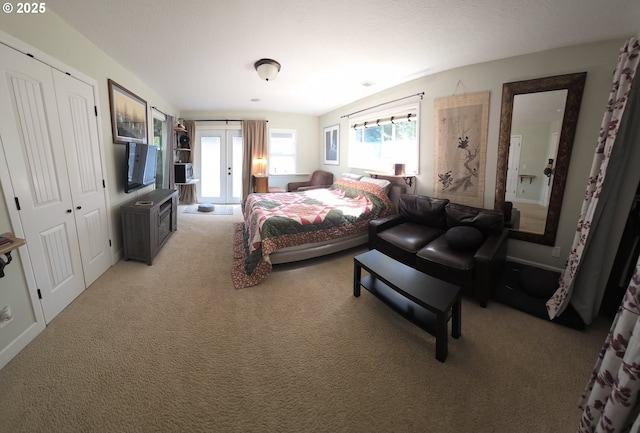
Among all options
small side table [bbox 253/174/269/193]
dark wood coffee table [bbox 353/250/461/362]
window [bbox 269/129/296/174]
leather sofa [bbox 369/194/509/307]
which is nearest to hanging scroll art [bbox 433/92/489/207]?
leather sofa [bbox 369/194/509/307]

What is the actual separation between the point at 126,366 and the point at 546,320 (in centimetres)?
329

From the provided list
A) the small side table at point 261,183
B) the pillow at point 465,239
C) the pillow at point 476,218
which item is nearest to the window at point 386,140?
the pillow at point 476,218

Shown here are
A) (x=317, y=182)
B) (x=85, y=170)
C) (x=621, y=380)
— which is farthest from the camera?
(x=317, y=182)

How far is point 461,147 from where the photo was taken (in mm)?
3176

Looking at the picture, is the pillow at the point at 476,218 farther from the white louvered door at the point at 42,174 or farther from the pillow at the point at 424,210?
the white louvered door at the point at 42,174

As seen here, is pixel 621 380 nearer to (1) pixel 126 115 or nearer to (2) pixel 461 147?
(2) pixel 461 147

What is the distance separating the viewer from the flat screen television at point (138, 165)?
302 centimetres

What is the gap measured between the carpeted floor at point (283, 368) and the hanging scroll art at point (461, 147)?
63.6 inches

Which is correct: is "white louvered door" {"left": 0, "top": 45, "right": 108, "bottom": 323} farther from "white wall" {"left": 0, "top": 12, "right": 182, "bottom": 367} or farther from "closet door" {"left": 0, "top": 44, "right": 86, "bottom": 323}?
"white wall" {"left": 0, "top": 12, "right": 182, "bottom": 367}

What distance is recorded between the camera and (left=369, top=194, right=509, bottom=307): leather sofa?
2221 millimetres

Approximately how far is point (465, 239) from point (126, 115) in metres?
4.57

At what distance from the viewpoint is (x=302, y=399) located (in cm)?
137

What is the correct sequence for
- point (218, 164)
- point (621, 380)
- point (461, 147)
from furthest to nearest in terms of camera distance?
point (218, 164)
point (461, 147)
point (621, 380)

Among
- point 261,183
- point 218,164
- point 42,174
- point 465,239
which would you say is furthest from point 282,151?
point 465,239
